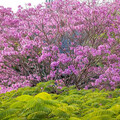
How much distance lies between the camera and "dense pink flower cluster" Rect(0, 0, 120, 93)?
772cm

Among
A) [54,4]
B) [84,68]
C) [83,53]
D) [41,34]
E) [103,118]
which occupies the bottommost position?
[103,118]

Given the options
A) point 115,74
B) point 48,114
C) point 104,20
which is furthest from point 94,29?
point 48,114

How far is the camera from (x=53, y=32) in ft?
28.4

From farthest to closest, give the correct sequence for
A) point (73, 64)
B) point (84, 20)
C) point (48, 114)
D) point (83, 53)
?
point (84, 20) → point (73, 64) → point (83, 53) → point (48, 114)

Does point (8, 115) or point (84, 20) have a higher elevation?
point (84, 20)

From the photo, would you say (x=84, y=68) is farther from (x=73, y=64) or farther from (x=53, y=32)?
(x=53, y=32)

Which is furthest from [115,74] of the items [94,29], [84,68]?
[94,29]

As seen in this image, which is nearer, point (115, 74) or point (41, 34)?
point (115, 74)

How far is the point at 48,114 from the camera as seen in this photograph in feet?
7.27

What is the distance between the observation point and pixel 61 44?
28.6 ft

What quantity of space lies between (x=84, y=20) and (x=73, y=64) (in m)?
1.98

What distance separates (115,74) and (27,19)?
4.31 metres

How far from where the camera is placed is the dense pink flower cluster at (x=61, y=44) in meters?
7.72

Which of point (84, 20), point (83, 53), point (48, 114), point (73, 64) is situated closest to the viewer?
point (48, 114)
